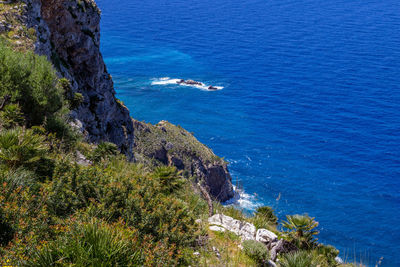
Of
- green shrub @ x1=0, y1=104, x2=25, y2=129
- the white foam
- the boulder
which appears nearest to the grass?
the boulder

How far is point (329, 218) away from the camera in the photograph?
54562 millimetres

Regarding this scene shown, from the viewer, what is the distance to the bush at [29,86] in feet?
43.8

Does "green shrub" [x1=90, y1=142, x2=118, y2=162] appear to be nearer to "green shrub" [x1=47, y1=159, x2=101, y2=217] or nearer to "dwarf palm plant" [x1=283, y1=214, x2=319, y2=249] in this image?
"green shrub" [x1=47, y1=159, x2=101, y2=217]

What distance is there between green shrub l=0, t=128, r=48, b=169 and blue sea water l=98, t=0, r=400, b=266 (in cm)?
1634

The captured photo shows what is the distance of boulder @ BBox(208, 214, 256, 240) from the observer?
11125 millimetres

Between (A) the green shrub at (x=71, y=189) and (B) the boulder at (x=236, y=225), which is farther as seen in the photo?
(B) the boulder at (x=236, y=225)

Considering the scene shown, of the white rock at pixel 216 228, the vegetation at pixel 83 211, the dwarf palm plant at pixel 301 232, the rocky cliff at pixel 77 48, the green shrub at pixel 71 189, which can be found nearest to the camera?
the vegetation at pixel 83 211

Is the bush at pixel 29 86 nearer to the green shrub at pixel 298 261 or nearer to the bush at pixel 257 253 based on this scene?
the bush at pixel 257 253

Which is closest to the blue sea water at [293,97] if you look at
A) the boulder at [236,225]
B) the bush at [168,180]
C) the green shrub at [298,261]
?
the boulder at [236,225]

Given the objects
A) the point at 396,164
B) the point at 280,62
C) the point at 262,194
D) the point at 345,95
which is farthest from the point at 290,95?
the point at 262,194

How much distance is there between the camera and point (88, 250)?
5.93 m

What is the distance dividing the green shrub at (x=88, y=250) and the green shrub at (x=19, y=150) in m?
3.62

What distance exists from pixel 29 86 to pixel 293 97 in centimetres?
8968

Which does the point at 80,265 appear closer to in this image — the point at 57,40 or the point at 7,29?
the point at 7,29
